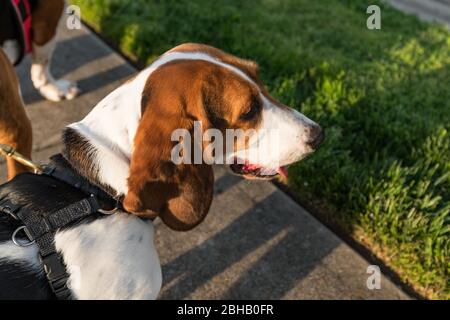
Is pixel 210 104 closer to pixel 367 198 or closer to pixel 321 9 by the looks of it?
pixel 367 198

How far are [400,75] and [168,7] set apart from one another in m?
3.29

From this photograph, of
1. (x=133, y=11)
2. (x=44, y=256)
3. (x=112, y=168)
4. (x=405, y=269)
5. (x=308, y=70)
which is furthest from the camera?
(x=133, y=11)

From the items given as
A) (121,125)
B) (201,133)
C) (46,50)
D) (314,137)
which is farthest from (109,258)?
(46,50)

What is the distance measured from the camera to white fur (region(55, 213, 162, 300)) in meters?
2.07

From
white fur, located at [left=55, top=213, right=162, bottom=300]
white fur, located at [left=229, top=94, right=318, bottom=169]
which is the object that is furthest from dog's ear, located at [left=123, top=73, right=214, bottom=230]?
white fur, located at [left=229, top=94, right=318, bottom=169]

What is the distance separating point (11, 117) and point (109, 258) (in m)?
1.30

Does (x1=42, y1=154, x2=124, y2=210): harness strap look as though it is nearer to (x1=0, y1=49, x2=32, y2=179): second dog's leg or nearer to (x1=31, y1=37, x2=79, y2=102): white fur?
(x1=0, y1=49, x2=32, y2=179): second dog's leg

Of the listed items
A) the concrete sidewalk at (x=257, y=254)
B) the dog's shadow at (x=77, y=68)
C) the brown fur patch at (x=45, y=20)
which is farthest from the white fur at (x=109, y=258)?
the dog's shadow at (x=77, y=68)

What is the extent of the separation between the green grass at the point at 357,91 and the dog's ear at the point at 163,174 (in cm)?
174

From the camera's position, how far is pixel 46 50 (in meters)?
4.22

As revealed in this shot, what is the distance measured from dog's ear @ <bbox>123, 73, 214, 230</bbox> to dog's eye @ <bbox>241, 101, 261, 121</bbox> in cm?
35
